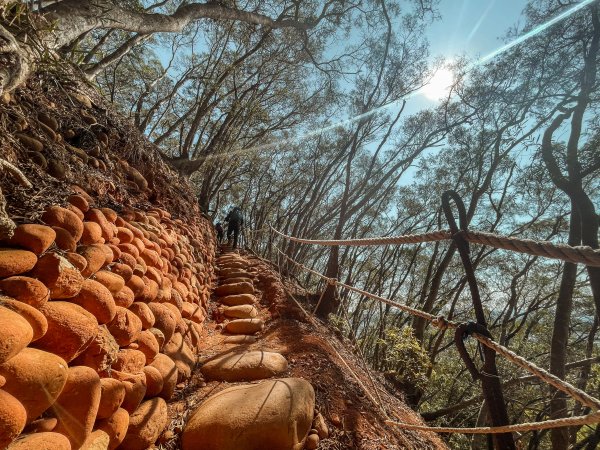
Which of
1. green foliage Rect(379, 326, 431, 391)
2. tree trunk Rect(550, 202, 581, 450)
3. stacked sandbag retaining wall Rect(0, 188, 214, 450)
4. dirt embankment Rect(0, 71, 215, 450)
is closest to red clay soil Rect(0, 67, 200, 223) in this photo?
dirt embankment Rect(0, 71, 215, 450)

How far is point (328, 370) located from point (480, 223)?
844 centimetres

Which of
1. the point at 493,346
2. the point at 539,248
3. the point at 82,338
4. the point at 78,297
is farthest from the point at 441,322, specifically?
the point at 78,297

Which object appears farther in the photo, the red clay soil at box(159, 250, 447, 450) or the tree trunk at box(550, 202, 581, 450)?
the tree trunk at box(550, 202, 581, 450)

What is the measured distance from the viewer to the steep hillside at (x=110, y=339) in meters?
1.04

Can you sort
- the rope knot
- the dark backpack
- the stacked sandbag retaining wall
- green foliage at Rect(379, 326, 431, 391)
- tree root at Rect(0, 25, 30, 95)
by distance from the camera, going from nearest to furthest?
the stacked sandbag retaining wall → the rope knot → tree root at Rect(0, 25, 30, 95) → green foliage at Rect(379, 326, 431, 391) → the dark backpack

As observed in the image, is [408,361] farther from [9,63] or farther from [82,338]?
[9,63]

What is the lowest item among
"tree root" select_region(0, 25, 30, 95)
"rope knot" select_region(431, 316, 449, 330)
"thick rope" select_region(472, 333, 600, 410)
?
"thick rope" select_region(472, 333, 600, 410)

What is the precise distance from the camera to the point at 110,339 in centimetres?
138

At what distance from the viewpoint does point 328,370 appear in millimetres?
2305

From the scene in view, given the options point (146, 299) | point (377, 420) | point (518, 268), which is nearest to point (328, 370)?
point (377, 420)

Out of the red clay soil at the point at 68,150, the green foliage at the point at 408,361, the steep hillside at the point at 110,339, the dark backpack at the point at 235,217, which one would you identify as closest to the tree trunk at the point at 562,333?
the green foliage at the point at 408,361

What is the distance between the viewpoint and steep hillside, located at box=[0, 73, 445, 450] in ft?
3.42

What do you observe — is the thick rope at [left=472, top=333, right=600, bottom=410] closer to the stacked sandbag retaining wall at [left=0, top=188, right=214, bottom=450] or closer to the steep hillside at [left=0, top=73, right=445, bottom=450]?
the steep hillside at [left=0, top=73, right=445, bottom=450]

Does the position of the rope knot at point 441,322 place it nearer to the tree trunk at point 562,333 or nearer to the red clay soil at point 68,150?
the red clay soil at point 68,150
